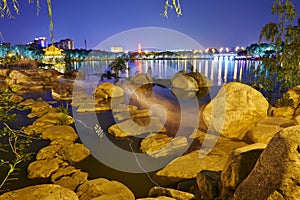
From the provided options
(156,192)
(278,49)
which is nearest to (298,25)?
(278,49)

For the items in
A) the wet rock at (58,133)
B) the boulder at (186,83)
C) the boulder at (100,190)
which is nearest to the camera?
the boulder at (100,190)

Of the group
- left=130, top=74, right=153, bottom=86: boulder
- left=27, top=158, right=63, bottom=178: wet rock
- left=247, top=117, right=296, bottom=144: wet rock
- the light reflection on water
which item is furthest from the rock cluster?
left=247, top=117, right=296, bottom=144: wet rock

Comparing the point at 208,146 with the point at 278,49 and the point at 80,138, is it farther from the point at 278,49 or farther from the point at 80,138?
the point at 80,138

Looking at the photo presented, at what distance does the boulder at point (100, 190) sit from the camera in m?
4.80

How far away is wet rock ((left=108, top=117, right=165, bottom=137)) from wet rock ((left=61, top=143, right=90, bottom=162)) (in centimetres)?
161

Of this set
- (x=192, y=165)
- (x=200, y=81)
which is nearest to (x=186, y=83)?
(x=200, y=81)

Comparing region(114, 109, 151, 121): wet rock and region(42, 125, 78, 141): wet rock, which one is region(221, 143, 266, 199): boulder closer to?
region(42, 125, 78, 141): wet rock

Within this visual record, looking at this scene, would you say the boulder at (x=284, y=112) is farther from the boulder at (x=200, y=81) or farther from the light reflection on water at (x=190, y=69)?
the boulder at (x=200, y=81)

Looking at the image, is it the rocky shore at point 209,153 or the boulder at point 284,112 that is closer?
the rocky shore at point 209,153

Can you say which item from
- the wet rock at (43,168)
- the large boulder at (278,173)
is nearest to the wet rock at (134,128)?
the wet rock at (43,168)

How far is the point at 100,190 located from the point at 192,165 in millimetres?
2394

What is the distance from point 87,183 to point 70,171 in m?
0.98

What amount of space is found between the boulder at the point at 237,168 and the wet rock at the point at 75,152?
14.7 ft

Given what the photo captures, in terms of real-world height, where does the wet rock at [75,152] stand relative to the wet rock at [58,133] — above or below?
below
